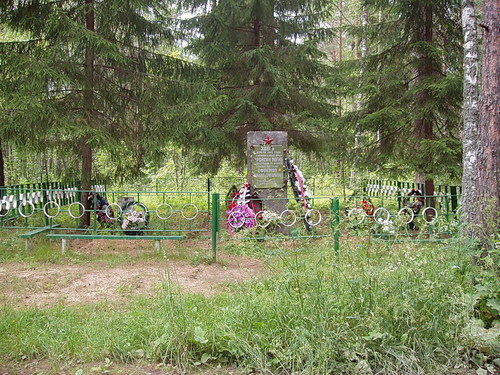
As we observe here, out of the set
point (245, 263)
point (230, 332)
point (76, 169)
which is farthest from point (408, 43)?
point (230, 332)

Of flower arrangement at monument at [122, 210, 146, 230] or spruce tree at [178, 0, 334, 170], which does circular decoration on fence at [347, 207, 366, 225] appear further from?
spruce tree at [178, 0, 334, 170]

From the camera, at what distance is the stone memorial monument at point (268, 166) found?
31.5 feet

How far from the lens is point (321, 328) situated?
3.26 metres

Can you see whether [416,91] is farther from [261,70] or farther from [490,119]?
[490,119]

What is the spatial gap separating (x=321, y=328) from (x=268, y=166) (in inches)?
258

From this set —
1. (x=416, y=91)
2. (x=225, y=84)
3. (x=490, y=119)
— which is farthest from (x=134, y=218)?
(x=490, y=119)

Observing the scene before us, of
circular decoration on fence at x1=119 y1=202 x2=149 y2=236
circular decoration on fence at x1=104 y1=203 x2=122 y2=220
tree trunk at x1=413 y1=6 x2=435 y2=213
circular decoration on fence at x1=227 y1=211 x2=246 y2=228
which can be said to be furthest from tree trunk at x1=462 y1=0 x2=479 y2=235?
circular decoration on fence at x1=104 y1=203 x2=122 y2=220

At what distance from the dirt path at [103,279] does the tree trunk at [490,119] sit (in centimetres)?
257

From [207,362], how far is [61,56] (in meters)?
6.80

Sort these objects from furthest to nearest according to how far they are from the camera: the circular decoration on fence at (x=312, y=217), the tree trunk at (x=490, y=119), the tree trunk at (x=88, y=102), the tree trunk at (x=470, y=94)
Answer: the tree trunk at (x=88, y=102), the circular decoration on fence at (x=312, y=217), the tree trunk at (x=470, y=94), the tree trunk at (x=490, y=119)

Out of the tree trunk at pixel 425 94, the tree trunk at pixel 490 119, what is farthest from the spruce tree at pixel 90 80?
the tree trunk at pixel 490 119

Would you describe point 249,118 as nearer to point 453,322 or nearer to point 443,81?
point 443,81

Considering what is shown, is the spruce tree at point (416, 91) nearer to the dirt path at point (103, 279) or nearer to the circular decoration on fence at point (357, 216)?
the dirt path at point (103, 279)

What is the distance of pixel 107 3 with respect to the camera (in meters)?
8.66
